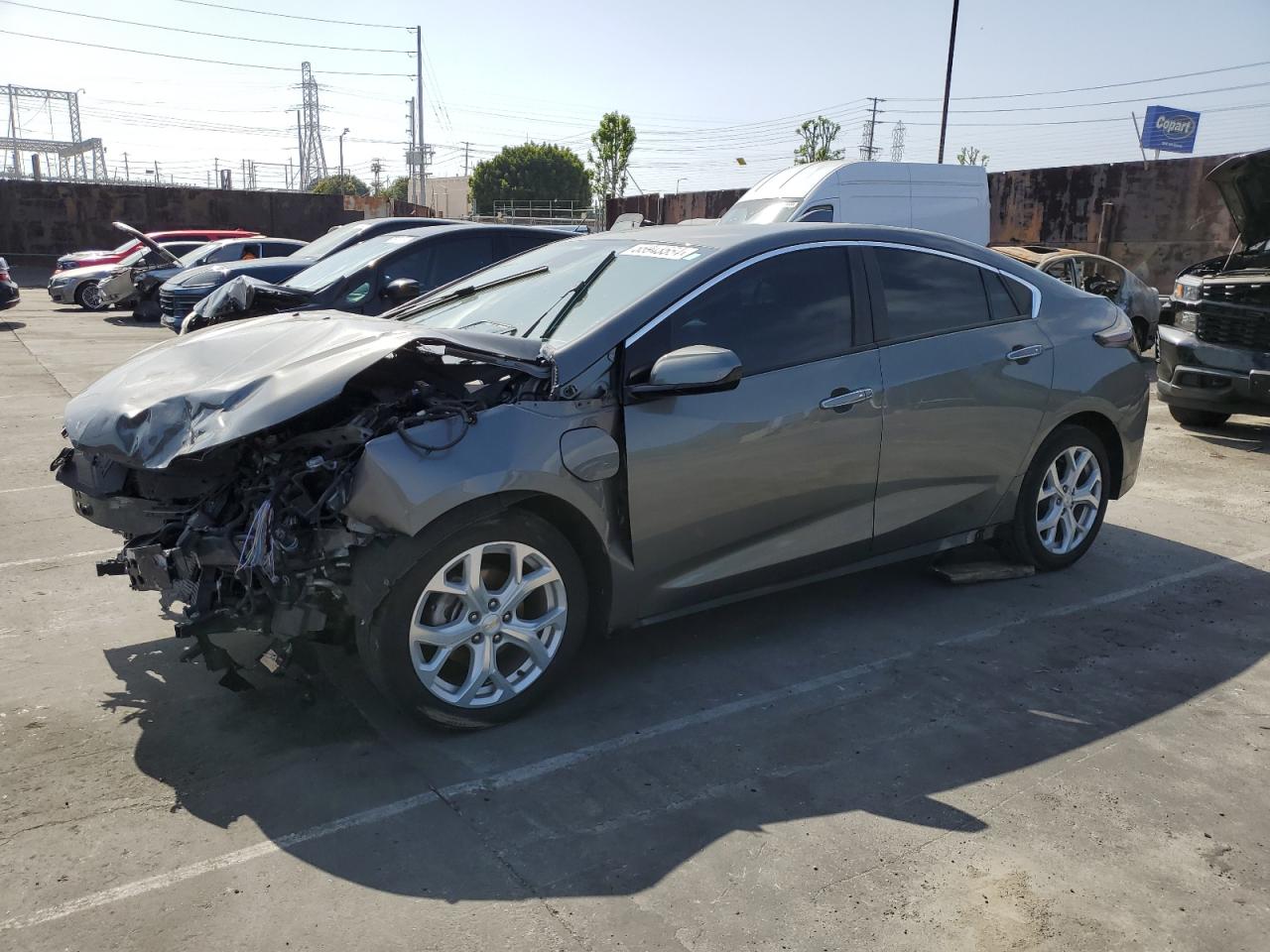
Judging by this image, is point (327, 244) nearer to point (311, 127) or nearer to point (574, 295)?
point (574, 295)

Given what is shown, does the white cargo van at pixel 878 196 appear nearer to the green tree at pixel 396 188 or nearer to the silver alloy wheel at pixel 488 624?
the silver alloy wheel at pixel 488 624

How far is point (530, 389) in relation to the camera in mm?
3826

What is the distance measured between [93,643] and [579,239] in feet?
9.35

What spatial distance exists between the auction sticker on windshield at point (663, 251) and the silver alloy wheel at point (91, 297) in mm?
19769

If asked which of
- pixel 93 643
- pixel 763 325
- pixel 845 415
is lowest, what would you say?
pixel 93 643

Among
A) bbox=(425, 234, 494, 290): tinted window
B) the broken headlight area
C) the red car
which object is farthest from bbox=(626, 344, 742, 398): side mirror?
the red car

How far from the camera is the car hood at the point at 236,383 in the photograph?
11.8 ft

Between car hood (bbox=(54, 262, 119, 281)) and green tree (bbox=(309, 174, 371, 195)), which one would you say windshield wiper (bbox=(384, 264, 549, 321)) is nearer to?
car hood (bbox=(54, 262, 119, 281))

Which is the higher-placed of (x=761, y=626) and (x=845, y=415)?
(x=845, y=415)

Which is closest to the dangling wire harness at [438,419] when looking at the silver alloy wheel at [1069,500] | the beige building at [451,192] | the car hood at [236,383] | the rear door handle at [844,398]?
the car hood at [236,383]

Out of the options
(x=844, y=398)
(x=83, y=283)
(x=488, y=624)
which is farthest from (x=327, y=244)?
(x=83, y=283)

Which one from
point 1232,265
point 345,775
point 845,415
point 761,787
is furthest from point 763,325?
point 1232,265

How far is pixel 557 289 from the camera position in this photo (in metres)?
4.56

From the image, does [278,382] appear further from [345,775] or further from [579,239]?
[579,239]
